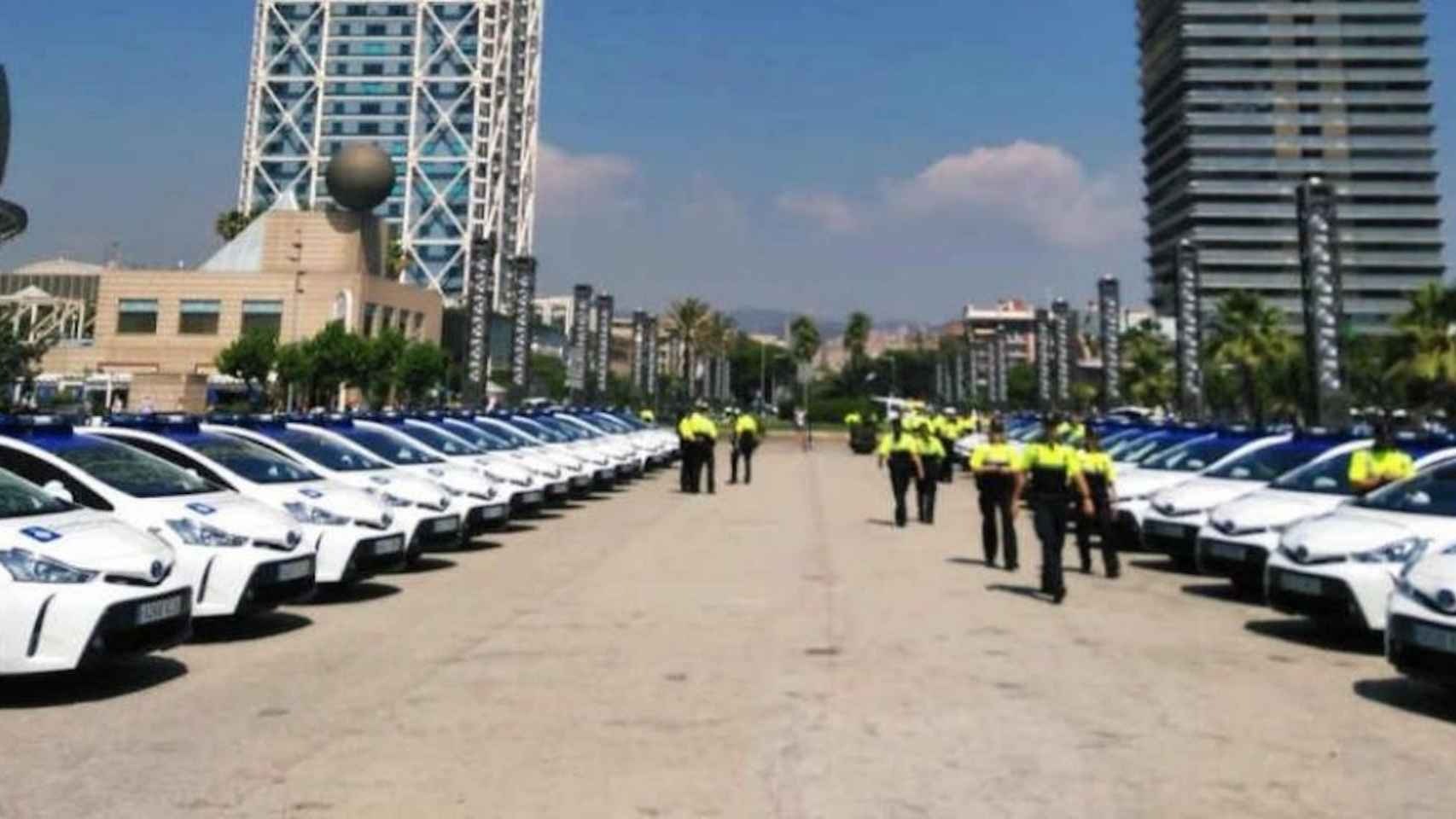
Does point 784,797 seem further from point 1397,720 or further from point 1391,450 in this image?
point 1391,450

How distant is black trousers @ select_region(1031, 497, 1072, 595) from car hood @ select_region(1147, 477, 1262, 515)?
2.34 meters

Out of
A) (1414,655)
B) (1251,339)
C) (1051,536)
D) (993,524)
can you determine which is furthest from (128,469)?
(1251,339)

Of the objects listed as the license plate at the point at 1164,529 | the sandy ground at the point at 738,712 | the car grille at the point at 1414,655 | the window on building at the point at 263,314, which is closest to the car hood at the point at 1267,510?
the sandy ground at the point at 738,712

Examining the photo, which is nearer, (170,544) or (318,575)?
(170,544)

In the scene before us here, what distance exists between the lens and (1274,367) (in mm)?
48812

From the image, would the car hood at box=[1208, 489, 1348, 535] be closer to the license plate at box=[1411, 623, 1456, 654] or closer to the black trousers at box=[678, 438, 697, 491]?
the license plate at box=[1411, 623, 1456, 654]

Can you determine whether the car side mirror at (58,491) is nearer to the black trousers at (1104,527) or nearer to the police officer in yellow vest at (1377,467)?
the black trousers at (1104,527)

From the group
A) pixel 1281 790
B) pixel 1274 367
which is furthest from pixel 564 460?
pixel 1274 367

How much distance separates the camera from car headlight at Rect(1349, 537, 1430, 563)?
7.65 meters

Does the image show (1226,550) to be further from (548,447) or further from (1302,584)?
(548,447)

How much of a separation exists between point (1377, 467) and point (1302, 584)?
3087 millimetres

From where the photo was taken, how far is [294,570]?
8008 millimetres

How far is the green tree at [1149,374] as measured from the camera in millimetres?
61812

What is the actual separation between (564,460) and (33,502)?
12.4 metres
